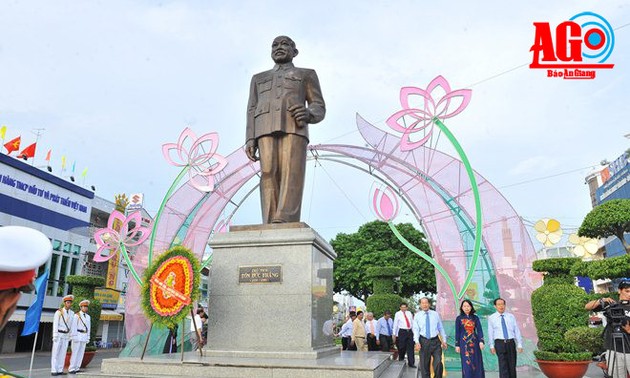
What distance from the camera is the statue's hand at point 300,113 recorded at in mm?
6367

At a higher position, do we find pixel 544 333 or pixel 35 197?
pixel 35 197

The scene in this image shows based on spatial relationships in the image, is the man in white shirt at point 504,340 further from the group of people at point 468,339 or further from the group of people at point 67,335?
the group of people at point 67,335

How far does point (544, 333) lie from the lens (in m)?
8.66

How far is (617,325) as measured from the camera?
4.80 m

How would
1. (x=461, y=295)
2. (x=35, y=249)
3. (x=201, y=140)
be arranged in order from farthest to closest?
(x=201, y=140)
(x=461, y=295)
(x=35, y=249)

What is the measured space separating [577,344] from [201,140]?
34.9ft

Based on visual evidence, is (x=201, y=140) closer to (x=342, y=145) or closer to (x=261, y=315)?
(x=342, y=145)

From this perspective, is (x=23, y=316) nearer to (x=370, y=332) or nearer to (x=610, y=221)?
(x=370, y=332)

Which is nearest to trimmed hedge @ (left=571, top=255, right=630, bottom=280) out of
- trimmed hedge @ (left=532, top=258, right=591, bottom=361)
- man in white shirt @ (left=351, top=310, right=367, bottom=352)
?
trimmed hedge @ (left=532, top=258, right=591, bottom=361)

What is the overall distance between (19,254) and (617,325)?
17.9 ft

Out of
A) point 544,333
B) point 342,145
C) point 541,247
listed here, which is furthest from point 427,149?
point 544,333

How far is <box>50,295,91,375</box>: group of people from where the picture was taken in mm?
8875

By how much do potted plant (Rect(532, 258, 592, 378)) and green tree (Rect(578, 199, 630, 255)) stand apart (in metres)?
2.01

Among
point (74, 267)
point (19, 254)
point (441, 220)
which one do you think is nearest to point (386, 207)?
point (441, 220)
